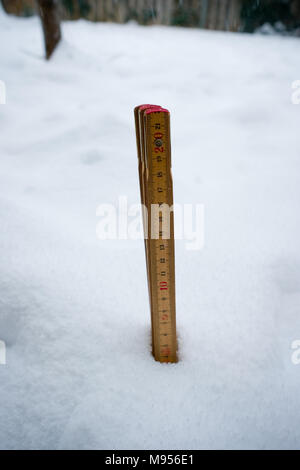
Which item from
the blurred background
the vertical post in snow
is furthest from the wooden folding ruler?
the blurred background

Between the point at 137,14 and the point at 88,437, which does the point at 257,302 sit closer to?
the point at 88,437

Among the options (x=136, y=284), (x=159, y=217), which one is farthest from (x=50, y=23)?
(x=159, y=217)

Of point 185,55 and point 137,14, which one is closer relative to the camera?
point 185,55

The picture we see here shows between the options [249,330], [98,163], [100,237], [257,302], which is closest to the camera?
[249,330]

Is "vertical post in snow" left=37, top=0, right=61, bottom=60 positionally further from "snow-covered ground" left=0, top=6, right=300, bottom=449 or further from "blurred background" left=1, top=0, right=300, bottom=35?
"blurred background" left=1, top=0, right=300, bottom=35

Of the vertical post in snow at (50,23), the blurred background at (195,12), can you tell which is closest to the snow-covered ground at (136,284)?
the vertical post in snow at (50,23)
